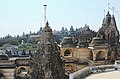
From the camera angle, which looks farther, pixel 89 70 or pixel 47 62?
pixel 89 70

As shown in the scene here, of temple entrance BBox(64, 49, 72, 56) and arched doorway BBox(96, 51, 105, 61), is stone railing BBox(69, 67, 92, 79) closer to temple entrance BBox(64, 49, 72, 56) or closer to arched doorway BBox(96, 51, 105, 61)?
arched doorway BBox(96, 51, 105, 61)

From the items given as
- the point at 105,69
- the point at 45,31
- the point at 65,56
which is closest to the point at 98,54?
the point at 65,56

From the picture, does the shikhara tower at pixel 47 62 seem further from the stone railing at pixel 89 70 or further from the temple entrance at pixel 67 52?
the temple entrance at pixel 67 52

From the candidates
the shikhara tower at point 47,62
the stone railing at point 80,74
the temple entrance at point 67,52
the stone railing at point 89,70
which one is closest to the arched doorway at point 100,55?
the temple entrance at point 67,52

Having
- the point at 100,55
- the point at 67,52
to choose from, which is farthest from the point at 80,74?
the point at 67,52

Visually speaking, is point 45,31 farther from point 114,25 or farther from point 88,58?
point 114,25

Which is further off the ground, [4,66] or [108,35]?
[108,35]

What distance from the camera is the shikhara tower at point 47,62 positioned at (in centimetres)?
1761

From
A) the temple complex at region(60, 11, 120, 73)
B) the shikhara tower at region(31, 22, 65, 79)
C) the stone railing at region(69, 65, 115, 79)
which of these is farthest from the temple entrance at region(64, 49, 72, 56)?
the shikhara tower at region(31, 22, 65, 79)

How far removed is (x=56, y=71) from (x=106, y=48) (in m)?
13.8

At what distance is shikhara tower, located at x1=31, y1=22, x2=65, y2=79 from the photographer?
17.6 metres

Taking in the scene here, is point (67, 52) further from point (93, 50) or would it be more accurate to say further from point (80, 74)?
point (80, 74)

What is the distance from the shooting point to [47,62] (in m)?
17.9

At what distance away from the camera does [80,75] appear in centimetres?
1827
